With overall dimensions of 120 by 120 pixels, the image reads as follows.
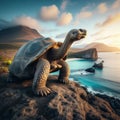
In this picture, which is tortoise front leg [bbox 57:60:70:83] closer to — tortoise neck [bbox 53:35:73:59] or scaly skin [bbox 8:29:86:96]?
scaly skin [bbox 8:29:86:96]

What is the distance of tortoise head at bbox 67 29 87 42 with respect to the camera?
4.84 meters

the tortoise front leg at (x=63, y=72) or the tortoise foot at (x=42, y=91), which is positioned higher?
the tortoise front leg at (x=63, y=72)

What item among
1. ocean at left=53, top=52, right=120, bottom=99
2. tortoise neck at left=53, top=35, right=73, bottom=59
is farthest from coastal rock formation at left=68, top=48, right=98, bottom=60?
tortoise neck at left=53, top=35, right=73, bottom=59

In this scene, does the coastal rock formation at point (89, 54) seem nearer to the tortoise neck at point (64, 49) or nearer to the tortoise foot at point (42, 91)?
the tortoise neck at point (64, 49)

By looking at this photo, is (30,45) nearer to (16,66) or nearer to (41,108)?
(16,66)

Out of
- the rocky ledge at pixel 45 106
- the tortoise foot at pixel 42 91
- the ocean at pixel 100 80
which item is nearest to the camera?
the rocky ledge at pixel 45 106

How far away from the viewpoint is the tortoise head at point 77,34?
484 cm

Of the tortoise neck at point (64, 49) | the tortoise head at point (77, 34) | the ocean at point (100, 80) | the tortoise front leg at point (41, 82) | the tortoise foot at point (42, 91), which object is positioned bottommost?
the ocean at point (100, 80)

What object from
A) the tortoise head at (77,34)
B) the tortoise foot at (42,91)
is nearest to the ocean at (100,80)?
the tortoise head at (77,34)

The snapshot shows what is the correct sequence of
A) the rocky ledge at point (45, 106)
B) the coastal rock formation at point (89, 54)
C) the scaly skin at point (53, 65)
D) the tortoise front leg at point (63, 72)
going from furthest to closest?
the coastal rock formation at point (89, 54)
the tortoise front leg at point (63, 72)
the scaly skin at point (53, 65)
the rocky ledge at point (45, 106)

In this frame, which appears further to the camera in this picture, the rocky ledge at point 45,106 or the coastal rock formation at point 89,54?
the coastal rock formation at point 89,54

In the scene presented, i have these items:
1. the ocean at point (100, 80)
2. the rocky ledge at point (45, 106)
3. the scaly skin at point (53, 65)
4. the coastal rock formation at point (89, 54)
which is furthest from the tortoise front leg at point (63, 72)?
the coastal rock formation at point (89, 54)

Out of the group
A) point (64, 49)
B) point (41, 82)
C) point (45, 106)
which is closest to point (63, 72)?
point (64, 49)

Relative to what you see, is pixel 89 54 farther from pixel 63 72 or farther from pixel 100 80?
pixel 63 72
